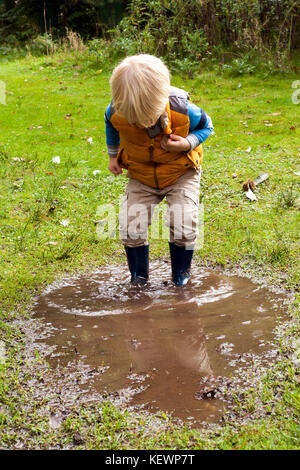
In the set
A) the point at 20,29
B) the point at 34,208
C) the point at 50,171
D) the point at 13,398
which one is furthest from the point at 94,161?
the point at 20,29

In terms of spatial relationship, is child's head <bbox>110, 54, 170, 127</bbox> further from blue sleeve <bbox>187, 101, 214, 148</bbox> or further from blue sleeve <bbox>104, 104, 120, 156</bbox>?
blue sleeve <bbox>104, 104, 120, 156</bbox>

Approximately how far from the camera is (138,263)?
3586 millimetres

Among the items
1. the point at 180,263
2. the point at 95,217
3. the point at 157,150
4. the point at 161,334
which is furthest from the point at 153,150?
the point at 95,217

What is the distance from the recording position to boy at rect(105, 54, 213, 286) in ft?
9.07

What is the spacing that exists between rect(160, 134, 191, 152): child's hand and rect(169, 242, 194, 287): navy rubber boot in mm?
698

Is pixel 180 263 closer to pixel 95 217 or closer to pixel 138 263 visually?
pixel 138 263

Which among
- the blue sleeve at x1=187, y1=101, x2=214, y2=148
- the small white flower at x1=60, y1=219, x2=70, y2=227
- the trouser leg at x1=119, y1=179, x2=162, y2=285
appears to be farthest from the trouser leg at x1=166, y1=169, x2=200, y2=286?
the small white flower at x1=60, y1=219, x2=70, y2=227

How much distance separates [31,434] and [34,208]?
2.98 metres

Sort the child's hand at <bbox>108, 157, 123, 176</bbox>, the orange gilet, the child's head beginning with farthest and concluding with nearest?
the child's hand at <bbox>108, 157, 123, 176</bbox>
the orange gilet
the child's head

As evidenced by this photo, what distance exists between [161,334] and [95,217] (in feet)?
6.78

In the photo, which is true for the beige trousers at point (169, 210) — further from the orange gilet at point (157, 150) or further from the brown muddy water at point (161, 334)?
the brown muddy water at point (161, 334)

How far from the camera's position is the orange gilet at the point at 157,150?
3064 mm

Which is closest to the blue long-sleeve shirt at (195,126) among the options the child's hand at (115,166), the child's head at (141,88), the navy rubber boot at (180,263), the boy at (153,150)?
the boy at (153,150)

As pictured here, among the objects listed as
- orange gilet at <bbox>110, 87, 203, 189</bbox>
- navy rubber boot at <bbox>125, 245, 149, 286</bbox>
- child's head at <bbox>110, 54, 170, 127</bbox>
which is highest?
child's head at <bbox>110, 54, 170, 127</bbox>
